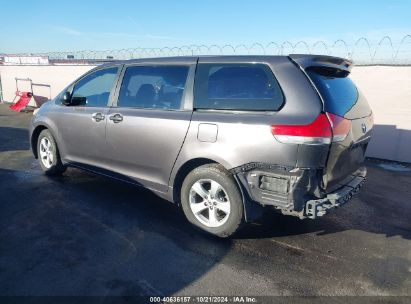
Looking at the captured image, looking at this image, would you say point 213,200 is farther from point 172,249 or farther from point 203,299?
point 203,299

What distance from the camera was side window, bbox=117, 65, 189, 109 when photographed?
392 centimetres

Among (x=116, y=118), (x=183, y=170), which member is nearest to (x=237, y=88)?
(x=183, y=170)

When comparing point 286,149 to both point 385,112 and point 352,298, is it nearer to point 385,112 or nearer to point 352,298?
point 352,298

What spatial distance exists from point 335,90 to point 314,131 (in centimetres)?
67

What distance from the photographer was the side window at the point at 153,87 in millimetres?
3920

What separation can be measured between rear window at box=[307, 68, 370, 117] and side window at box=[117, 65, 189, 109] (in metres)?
1.43

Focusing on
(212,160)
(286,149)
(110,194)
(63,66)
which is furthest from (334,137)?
(63,66)

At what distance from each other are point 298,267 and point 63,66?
1297 centimetres

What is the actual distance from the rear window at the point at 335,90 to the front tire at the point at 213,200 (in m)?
1.17

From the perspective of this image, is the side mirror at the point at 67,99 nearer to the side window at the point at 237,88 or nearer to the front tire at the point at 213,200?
the side window at the point at 237,88

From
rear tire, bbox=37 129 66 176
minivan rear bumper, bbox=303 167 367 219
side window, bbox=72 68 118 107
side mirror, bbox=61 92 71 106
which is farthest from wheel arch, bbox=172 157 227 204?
rear tire, bbox=37 129 66 176

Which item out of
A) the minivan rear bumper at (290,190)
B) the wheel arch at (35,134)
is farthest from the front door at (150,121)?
the wheel arch at (35,134)

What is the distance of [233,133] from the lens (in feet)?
10.9

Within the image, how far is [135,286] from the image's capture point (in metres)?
2.82
